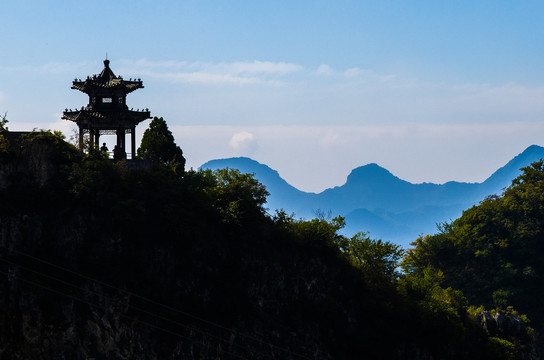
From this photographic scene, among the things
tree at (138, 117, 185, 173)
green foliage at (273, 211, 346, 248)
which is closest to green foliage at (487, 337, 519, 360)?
green foliage at (273, 211, 346, 248)

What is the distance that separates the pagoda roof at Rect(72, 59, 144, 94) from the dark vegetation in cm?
684

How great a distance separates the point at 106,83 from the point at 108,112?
8.90 ft

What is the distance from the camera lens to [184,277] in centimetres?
5631

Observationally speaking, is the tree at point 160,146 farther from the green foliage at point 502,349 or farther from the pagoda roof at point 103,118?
the green foliage at point 502,349

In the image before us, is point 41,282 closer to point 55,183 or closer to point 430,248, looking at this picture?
point 55,183

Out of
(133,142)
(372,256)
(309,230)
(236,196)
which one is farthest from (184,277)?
(372,256)

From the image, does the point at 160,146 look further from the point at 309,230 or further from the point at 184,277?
the point at 309,230

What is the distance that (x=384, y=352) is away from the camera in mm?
62500

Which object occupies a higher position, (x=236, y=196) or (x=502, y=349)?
(x=236, y=196)

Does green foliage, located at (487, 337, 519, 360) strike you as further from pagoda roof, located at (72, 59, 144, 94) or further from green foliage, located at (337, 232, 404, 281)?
pagoda roof, located at (72, 59, 144, 94)

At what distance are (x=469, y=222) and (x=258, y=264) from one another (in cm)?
4875

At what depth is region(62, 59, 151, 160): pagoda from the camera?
60375mm

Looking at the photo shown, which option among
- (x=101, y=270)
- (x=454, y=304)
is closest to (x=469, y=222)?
(x=454, y=304)

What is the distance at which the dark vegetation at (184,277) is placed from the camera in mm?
50781
